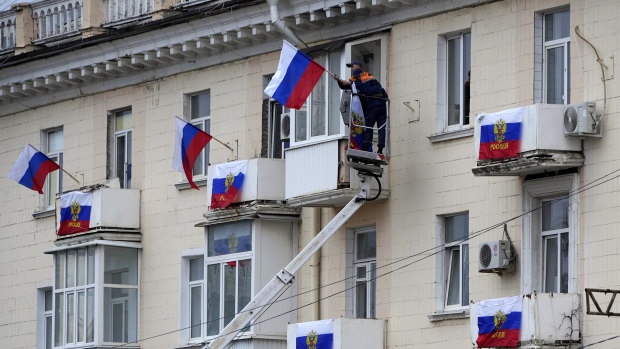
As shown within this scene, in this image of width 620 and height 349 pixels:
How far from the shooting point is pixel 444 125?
1319 inches

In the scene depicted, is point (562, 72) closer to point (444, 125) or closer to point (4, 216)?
point (444, 125)

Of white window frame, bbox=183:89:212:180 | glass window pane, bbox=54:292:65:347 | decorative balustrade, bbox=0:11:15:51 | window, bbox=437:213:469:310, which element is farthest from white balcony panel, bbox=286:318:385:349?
decorative balustrade, bbox=0:11:15:51

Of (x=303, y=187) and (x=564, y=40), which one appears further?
(x=303, y=187)

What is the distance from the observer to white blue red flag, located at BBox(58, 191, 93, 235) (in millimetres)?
39531

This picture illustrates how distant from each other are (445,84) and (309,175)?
113 inches

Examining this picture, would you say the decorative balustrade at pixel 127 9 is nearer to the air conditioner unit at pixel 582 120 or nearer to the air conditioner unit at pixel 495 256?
the air conditioner unit at pixel 495 256

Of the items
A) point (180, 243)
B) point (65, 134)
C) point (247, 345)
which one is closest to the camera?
point (247, 345)

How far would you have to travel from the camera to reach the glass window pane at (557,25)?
3164 centimetres

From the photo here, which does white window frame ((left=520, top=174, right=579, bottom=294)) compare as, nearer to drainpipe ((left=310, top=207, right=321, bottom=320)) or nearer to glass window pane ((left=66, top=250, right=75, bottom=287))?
drainpipe ((left=310, top=207, right=321, bottom=320))

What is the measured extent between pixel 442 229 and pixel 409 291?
117 cm

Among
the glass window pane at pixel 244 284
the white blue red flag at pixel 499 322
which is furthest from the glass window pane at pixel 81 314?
the white blue red flag at pixel 499 322

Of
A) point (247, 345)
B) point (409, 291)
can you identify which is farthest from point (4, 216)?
point (409, 291)

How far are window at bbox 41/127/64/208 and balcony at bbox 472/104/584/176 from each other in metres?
14.0

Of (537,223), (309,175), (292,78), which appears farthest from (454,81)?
(537,223)
